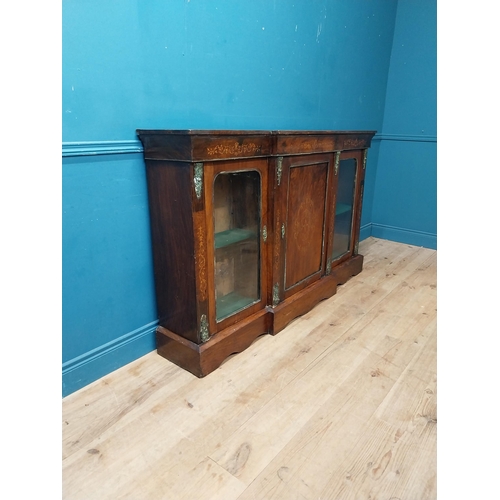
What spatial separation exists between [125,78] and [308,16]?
52.8 inches

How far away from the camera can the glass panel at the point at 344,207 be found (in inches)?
92.0

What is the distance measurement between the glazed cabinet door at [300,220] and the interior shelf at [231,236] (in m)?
0.15

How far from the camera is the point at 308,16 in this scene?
7.13ft

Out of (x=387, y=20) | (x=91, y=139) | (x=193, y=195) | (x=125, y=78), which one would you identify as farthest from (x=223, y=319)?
(x=387, y=20)

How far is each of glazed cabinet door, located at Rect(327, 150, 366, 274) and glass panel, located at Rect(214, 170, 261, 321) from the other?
0.66 meters

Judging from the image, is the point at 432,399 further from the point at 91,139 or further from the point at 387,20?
the point at 387,20

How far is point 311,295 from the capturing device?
2.12 m

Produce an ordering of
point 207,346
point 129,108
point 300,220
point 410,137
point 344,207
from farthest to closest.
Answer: point 410,137, point 344,207, point 300,220, point 207,346, point 129,108

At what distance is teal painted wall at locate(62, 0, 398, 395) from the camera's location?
1314 mm

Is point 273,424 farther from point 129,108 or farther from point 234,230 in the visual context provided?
point 129,108

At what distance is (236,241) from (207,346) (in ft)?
1.60

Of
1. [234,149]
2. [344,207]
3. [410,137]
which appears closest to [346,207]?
[344,207]

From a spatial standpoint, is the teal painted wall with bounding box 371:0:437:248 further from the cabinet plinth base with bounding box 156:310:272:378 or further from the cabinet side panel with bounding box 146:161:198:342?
the cabinet side panel with bounding box 146:161:198:342

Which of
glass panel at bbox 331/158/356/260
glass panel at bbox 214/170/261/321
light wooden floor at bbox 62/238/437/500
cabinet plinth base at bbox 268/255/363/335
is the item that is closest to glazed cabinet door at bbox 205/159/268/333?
glass panel at bbox 214/170/261/321
